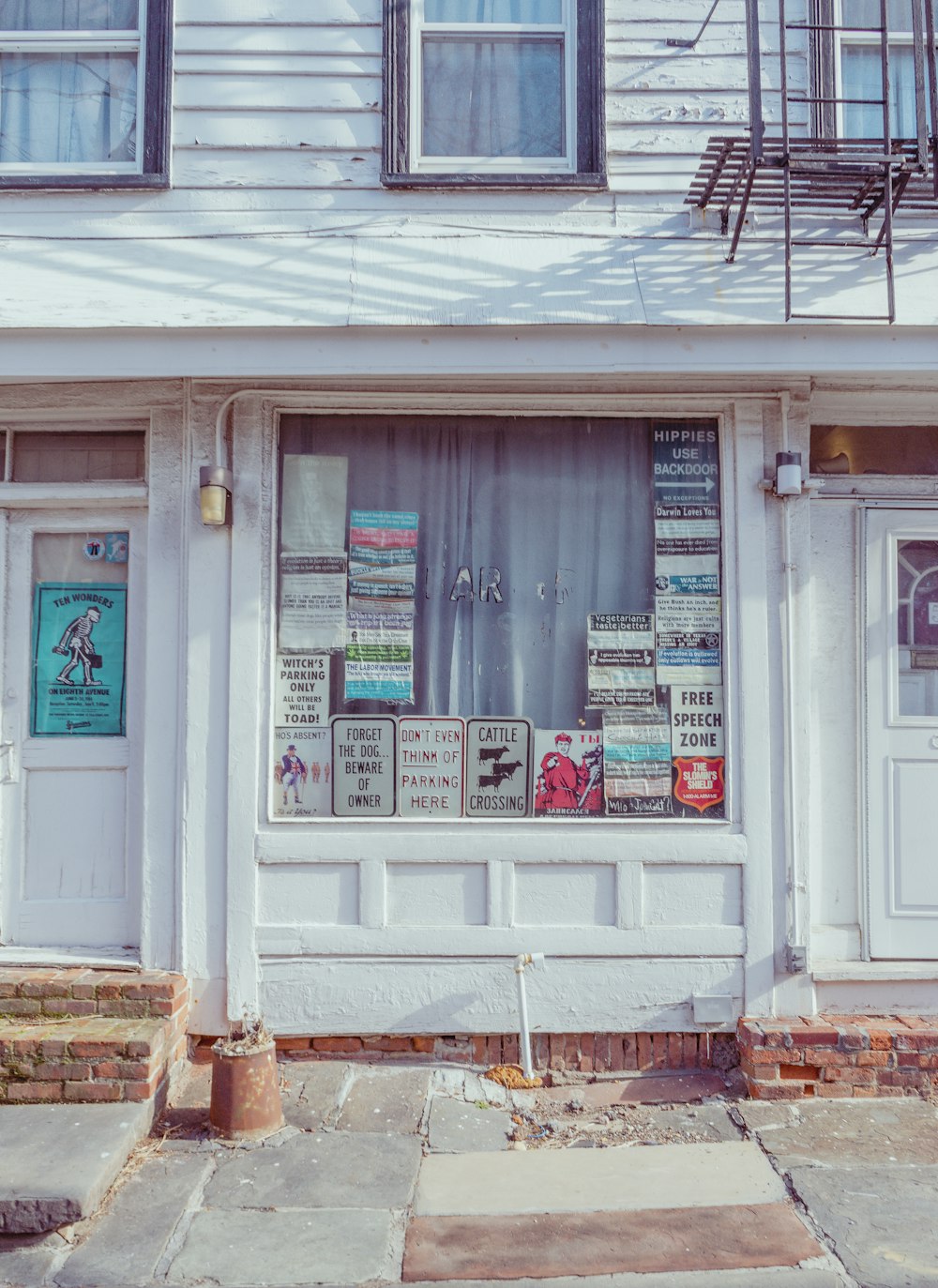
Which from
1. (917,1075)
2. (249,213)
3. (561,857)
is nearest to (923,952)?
(917,1075)

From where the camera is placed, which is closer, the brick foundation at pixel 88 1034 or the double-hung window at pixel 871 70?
the brick foundation at pixel 88 1034

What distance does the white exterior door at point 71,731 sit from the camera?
15.3 ft

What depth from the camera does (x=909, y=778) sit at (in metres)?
4.65

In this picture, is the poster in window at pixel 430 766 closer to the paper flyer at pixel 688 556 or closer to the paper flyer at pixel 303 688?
the paper flyer at pixel 303 688

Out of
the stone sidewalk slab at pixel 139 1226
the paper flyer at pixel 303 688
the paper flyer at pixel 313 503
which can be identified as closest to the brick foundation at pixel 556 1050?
the stone sidewalk slab at pixel 139 1226

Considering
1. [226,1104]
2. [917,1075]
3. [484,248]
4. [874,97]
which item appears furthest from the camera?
[874,97]

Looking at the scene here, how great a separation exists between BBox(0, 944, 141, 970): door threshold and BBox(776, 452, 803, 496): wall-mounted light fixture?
3618 millimetres

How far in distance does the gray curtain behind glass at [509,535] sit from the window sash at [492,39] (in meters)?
1.23

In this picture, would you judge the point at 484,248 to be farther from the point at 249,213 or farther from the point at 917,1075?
the point at 917,1075

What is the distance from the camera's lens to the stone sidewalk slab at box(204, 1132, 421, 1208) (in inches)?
135

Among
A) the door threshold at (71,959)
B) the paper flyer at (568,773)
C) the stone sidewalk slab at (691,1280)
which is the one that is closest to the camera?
the stone sidewalk slab at (691,1280)

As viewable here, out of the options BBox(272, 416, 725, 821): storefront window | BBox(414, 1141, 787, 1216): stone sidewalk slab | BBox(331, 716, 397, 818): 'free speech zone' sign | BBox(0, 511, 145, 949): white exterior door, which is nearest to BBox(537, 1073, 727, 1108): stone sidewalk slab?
BBox(414, 1141, 787, 1216): stone sidewalk slab

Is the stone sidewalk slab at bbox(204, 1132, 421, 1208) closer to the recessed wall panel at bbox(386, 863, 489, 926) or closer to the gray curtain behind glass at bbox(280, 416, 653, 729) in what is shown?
the recessed wall panel at bbox(386, 863, 489, 926)

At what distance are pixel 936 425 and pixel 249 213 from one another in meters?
3.42
